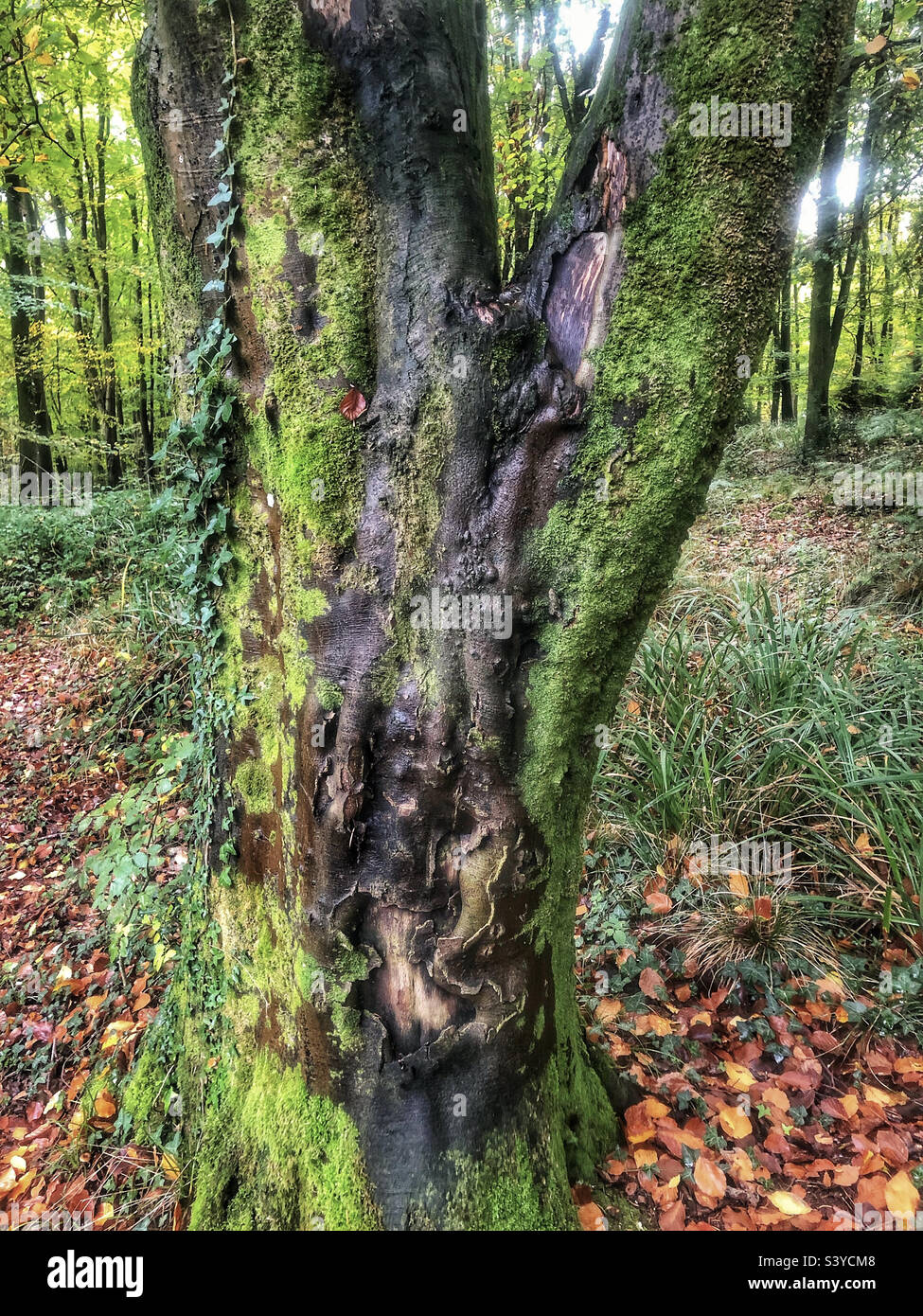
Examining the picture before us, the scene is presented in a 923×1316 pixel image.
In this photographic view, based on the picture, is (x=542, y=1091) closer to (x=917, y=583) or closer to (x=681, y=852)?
(x=681, y=852)

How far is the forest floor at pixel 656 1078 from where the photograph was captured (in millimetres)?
2061

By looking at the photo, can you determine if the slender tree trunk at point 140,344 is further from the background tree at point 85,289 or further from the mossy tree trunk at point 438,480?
the mossy tree trunk at point 438,480

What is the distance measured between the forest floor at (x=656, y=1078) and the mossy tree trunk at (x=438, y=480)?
0.57 m

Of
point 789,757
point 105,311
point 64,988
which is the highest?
point 105,311

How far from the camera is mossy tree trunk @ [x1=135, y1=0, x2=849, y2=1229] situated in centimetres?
132

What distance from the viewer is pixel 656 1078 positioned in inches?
95.7

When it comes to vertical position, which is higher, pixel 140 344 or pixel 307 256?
pixel 140 344

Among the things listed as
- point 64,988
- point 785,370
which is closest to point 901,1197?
point 64,988

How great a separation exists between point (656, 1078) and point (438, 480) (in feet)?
7.57

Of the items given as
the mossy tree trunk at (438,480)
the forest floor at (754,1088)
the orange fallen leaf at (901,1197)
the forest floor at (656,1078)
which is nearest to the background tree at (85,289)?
the mossy tree trunk at (438,480)

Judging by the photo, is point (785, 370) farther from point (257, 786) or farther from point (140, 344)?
point (257, 786)

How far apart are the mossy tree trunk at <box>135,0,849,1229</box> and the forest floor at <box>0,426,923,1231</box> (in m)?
0.57
